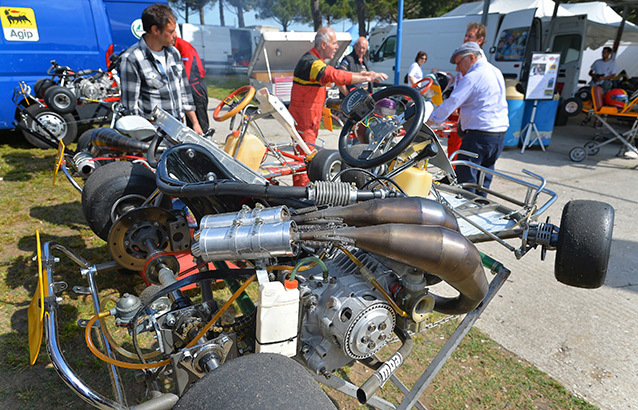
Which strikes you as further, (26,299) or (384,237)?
(26,299)

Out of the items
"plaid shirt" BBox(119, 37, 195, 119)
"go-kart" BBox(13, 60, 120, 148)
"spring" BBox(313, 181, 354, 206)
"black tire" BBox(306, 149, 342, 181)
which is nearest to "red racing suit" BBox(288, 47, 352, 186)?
"plaid shirt" BBox(119, 37, 195, 119)

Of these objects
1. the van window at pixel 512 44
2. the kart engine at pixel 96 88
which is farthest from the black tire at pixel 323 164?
the van window at pixel 512 44

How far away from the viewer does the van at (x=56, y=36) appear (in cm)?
692

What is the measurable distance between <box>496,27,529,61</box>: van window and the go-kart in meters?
9.40

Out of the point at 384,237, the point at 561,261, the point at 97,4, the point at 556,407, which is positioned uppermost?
the point at 97,4

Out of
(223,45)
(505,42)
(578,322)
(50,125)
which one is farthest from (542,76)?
(223,45)

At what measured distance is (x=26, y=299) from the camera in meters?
3.07

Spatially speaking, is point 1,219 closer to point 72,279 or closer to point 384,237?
point 72,279

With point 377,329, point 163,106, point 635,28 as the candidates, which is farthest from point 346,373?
point 635,28

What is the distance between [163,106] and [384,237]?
10.7ft

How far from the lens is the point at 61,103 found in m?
7.00

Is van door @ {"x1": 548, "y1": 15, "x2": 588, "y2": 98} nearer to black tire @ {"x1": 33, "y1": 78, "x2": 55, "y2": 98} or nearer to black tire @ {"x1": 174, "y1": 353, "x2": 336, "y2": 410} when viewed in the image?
black tire @ {"x1": 33, "y1": 78, "x2": 55, "y2": 98}

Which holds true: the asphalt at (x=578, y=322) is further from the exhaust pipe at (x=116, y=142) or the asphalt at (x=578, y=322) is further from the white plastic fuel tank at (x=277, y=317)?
the exhaust pipe at (x=116, y=142)

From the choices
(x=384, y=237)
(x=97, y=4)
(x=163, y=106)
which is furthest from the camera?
(x=97, y=4)
